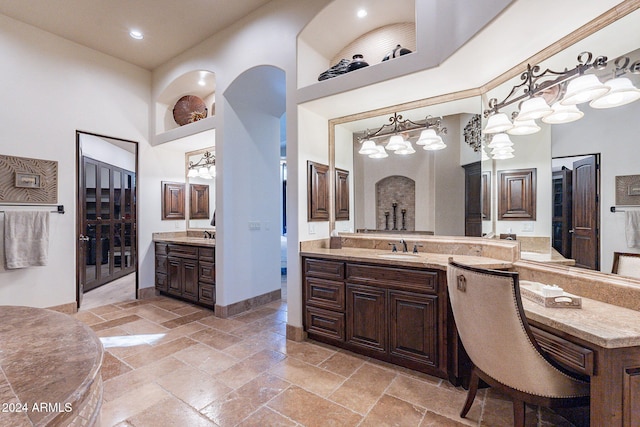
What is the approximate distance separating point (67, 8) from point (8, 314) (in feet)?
12.1

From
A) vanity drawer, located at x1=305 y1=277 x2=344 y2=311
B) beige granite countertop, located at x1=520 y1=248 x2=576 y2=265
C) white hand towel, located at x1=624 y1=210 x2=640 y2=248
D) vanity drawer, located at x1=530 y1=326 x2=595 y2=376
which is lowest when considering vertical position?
vanity drawer, located at x1=305 y1=277 x2=344 y2=311

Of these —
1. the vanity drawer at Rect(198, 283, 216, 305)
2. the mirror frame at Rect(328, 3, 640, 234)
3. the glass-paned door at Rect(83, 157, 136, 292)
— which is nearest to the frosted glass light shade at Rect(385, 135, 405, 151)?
the mirror frame at Rect(328, 3, 640, 234)

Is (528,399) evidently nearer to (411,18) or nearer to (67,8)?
(411,18)

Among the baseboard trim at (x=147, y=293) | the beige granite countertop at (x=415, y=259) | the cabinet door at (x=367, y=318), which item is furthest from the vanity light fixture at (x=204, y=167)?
the cabinet door at (x=367, y=318)

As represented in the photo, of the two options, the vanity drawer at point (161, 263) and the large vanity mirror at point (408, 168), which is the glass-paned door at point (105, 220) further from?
the large vanity mirror at point (408, 168)

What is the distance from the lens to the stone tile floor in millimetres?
1867

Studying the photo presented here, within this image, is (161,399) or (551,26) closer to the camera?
(551,26)

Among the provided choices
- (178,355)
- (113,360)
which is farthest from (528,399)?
(113,360)

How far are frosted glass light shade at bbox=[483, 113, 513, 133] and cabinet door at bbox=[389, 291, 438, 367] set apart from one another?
1421mm

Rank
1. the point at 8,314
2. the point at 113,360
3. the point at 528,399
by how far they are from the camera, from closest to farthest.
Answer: the point at 8,314
the point at 528,399
the point at 113,360

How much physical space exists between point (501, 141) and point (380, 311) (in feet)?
5.74

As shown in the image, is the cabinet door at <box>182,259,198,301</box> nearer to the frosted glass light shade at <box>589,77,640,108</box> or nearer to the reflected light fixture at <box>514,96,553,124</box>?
the reflected light fixture at <box>514,96,553,124</box>

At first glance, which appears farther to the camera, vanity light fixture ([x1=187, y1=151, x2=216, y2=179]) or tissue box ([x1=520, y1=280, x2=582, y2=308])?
vanity light fixture ([x1=187, y1=151, x2=216, y2=179])

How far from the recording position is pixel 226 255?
12.1ft
